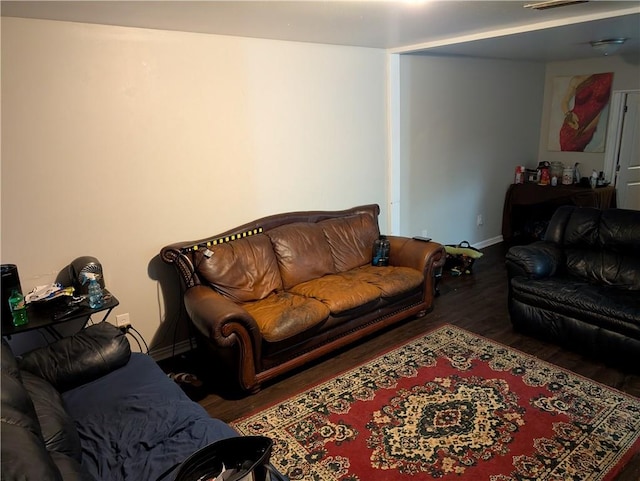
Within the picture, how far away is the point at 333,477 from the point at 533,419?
1.21m

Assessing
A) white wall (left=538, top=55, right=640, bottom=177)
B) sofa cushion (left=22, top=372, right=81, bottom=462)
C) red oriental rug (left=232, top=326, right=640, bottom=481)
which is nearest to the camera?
sofa cushion (left=22, top=372, right=81, bottom=462)

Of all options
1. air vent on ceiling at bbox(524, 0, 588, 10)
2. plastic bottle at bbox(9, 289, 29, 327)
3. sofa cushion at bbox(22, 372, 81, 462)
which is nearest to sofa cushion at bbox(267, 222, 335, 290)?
plastic bottle at bbox(9, 289, 29, 327)

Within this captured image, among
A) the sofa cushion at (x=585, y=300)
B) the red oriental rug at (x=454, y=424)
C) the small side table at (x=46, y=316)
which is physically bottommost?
the red oriental rug at (x=454, y=424)

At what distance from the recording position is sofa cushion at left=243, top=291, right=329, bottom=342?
9.30 ft

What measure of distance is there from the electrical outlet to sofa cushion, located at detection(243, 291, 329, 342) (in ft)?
2.75

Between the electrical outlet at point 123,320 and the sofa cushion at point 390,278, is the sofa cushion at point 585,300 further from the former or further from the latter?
the electrical outlet at point 123,320

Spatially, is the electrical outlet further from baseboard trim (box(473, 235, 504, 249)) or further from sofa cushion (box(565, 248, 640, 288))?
baseboard trim (box(473, 235, 504, 249))

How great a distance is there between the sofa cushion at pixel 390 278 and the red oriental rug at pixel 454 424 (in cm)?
56

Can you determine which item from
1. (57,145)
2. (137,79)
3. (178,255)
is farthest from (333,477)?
(137,79)

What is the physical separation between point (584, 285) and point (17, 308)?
3718mm

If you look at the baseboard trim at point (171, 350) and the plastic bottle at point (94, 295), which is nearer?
the plastic bottle at point (94, 295)

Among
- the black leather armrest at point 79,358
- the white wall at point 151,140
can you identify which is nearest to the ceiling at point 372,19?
the white wall at point 151,140

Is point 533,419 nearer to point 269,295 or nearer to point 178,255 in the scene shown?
point 269,295

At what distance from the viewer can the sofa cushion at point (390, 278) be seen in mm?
3475
